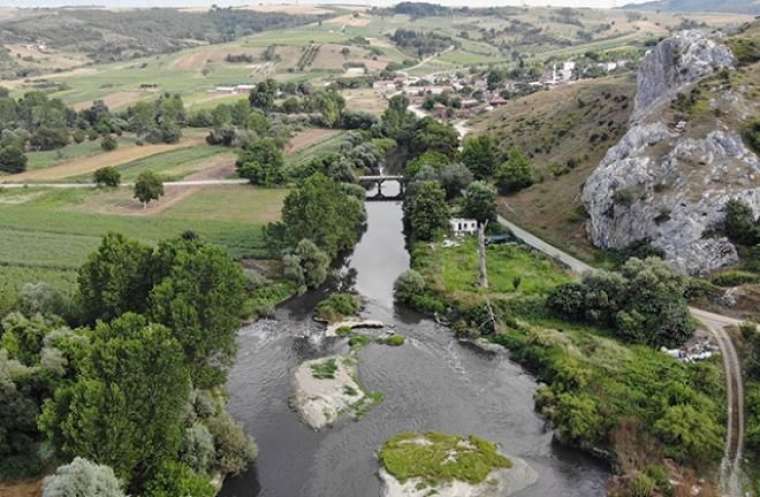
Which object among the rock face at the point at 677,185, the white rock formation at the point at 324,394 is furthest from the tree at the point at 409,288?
the rock face at the point at 677,185

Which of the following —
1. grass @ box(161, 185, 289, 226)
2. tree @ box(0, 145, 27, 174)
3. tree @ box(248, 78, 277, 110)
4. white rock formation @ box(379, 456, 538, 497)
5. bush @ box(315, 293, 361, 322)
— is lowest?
white rock formation @ box(379, 456, 538, 497)

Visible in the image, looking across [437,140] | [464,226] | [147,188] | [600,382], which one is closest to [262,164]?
[147,188]

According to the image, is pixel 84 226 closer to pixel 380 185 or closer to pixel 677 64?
pixel 380 185

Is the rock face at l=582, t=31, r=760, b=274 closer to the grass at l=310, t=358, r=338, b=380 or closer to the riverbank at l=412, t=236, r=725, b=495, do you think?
the riverbank at l=412, t=236, r=725, b=495

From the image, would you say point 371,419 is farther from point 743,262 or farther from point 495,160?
point 495,160

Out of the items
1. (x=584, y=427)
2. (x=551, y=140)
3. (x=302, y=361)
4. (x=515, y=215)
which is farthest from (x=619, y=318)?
(x=551, y=140)

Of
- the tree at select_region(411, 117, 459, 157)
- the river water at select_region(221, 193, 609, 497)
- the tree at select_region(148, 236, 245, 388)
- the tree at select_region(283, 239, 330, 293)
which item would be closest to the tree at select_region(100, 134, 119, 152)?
the tree at select_region(411, 117, 459, 157)
